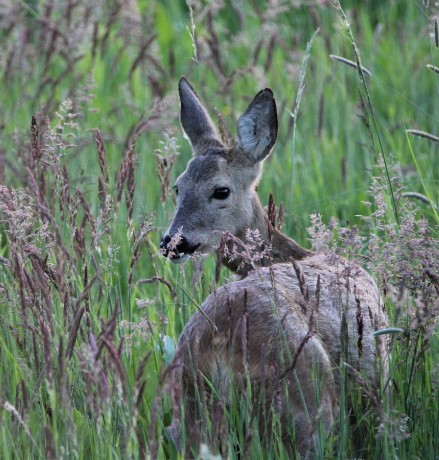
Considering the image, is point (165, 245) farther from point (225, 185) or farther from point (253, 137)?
point (253, 137)

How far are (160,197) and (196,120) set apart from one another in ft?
1.70

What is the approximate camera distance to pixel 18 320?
4.81 meters

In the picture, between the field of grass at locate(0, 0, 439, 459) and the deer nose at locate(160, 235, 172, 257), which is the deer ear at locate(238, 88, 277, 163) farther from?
the deer nose at locate(160, 235, 172, 257)

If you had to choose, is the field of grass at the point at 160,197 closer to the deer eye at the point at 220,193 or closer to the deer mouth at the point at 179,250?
the deer mouth at the point at 179,250

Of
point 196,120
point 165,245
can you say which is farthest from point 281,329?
point 196,120

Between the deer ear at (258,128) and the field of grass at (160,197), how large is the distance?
426 millimetres

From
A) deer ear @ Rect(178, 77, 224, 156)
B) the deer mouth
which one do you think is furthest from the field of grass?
deer ear @ Rect(178, 77, 224, 156)

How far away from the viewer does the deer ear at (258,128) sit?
20.0ft

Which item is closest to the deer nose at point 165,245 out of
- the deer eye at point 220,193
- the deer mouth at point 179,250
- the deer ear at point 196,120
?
the deer mouth at point 179,250

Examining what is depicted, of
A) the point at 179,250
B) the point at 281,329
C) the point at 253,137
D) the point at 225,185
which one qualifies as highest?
the point at 253,137

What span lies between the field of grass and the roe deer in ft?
0.38

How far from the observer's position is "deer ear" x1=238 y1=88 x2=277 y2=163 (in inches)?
240

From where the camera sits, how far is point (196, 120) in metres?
6.45

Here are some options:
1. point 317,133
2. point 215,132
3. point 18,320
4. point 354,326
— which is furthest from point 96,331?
point 317,133
